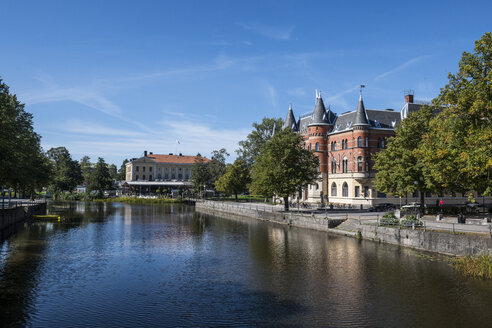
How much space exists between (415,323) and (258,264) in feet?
39.4

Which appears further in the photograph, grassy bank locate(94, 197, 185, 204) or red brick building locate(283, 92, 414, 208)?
grassy bank locate(94, 197, 185, 204)

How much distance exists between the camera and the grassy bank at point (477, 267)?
844 inches

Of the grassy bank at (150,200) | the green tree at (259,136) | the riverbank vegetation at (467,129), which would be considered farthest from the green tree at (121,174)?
the riverbank vegetation at (467,129)

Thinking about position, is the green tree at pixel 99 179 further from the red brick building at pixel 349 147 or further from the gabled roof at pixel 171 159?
the red brick building at pixel 349 147

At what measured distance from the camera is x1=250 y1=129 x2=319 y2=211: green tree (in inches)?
1978

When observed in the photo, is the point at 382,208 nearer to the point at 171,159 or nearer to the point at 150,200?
the point at 150,200

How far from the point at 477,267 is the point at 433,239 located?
21.6ft

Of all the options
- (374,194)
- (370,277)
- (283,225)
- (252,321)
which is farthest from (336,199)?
(252,321)

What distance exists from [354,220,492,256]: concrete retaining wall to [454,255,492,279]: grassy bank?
229cm

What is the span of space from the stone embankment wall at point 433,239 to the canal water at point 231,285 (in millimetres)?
1325

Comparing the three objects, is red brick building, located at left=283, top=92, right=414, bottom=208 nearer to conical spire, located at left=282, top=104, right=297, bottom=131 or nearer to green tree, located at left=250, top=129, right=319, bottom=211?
conical spire, located at left=282, top=104, right=297, bottom=131

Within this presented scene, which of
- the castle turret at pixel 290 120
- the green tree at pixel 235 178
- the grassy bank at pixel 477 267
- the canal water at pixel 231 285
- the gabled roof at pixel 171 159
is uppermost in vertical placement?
the castle turret at pixel 290 120

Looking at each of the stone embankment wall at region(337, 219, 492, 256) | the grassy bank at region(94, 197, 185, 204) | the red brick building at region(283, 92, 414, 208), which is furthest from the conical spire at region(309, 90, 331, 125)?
the grassy bank at region(94, 197, 185, 204)

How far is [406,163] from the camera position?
39.1 m
